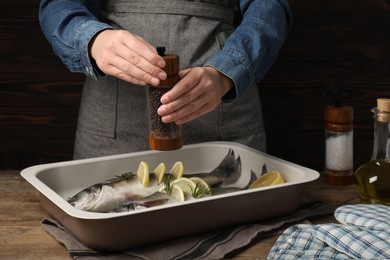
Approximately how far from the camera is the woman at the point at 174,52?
176 cm

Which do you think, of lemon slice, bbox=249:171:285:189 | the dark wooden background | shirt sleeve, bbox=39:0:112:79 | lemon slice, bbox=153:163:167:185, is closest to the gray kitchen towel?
lemon slice, bbox=249:171:285:189

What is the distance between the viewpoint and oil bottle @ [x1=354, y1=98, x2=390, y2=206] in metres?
1.59

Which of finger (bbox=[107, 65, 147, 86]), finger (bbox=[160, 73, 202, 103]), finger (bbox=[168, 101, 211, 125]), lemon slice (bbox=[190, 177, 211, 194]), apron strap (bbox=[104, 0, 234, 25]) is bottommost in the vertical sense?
lemon slice (bbox=[190, 177, 211, 194])

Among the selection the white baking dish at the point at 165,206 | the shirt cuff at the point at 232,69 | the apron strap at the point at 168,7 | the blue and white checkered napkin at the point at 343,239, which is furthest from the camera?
the apron strap at the point at 168,7

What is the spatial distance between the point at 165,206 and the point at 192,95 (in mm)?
279

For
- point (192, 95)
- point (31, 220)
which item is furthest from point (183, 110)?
point (31, 220)

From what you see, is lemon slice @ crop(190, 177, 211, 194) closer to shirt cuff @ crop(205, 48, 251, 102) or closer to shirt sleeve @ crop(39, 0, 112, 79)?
shirt cuff @ crop(205, 48, 251, 102)

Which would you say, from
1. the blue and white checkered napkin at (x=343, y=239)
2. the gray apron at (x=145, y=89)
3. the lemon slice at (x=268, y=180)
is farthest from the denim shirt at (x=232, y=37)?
the blue and white checkered napkin at (x=343, y=239)

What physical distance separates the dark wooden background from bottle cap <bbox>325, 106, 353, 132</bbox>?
2.49ft

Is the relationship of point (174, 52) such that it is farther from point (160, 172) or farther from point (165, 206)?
point (165, 206)

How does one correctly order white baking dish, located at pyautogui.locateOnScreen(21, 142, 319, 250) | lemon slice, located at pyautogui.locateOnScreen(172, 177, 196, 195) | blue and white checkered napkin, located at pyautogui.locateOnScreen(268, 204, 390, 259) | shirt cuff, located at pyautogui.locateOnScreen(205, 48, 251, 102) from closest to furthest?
blue and white checkered napkin, located at pyautogui.locateOnScreen(268, 204, 390, 259) < white baking dish, located at pyautogui.locateOnScreen(21, 142, 319, 250) < lemon slice, located at pyautogui.locateOnScreen(172, 177, 196, 195) < shirt cuff, located at pyautogui.locateOnScreen(205, 48, 251, 102)

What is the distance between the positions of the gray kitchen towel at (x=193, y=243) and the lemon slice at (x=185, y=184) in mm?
128

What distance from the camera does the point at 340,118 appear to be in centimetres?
179

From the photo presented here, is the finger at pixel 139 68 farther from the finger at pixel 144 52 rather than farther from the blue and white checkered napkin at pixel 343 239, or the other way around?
the blue and white checkered napkin at pixel 343 239
